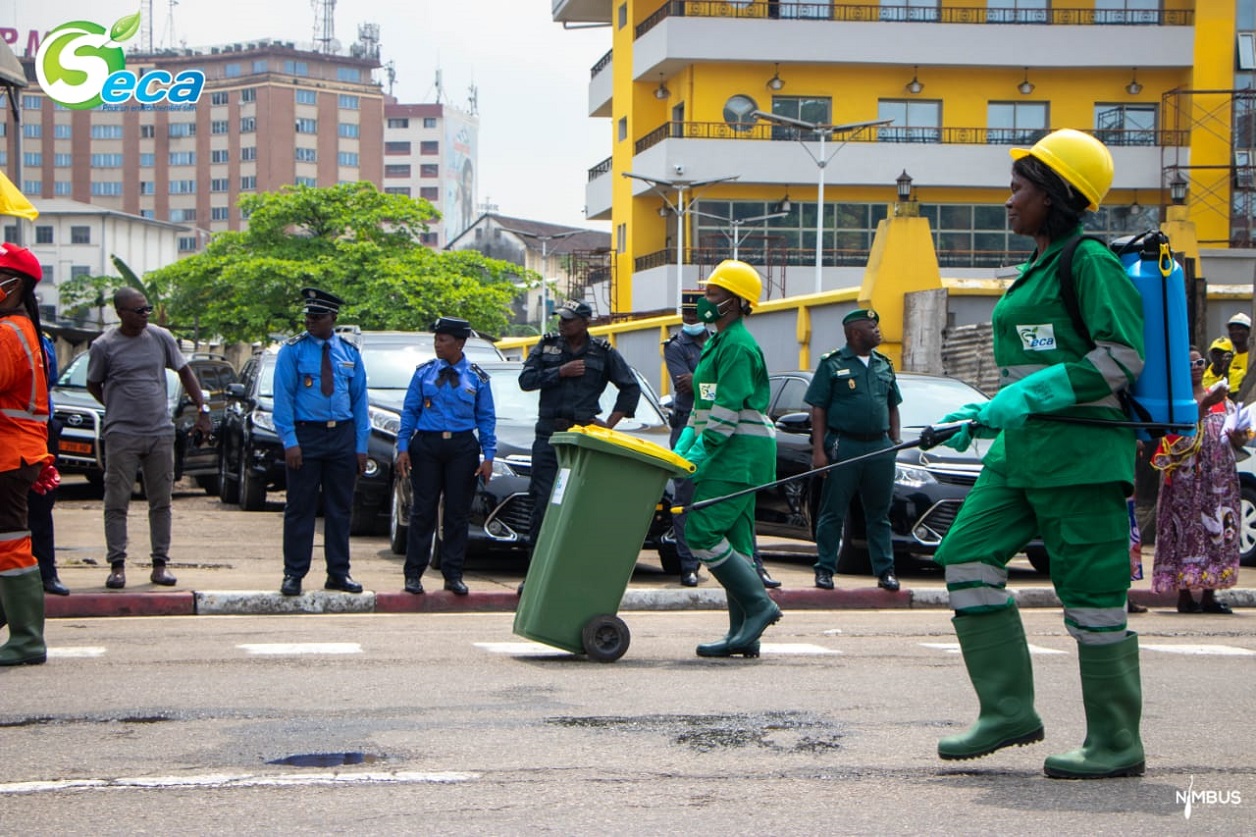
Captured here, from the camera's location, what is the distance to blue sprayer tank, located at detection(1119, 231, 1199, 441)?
5238 millimetres

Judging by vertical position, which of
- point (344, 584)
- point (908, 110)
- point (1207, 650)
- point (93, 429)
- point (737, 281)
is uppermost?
point (908, 110)

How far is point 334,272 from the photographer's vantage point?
70.4 metres

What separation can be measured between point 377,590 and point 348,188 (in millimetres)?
65134

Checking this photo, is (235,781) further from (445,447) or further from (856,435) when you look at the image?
(856,435)

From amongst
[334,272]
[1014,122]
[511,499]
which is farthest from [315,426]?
[334,272]

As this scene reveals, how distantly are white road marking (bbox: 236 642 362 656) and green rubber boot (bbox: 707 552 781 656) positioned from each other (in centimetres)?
181

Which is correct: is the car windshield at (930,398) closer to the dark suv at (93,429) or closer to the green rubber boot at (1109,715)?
the dark suv at (93,429)

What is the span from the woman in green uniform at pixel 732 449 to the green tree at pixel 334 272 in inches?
2418

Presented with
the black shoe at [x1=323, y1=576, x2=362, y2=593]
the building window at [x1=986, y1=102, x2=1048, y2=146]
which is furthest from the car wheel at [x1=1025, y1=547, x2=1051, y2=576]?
the building window at [x1=986, y1=102, x2=1048, y2=146]

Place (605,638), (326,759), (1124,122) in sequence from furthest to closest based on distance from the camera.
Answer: (1124,122)
(605,638)
(326,759)

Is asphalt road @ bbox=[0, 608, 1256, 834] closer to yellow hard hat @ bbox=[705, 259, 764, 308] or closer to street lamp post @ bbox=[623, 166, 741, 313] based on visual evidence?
yellow hard hat @ bbox=[705, 259, 764, 308]

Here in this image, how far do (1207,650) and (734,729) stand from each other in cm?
386

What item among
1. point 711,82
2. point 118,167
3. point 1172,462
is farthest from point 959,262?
point 118,167

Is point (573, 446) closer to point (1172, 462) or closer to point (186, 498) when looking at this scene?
point (1172, 462)
